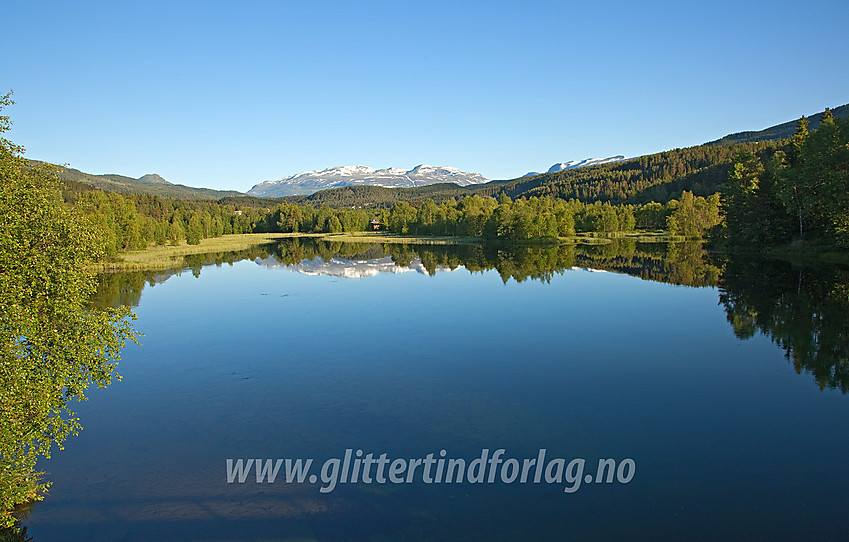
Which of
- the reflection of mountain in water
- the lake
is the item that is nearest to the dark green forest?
the lake

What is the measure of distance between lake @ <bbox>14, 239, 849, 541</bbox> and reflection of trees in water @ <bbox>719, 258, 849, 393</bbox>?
0.59ft

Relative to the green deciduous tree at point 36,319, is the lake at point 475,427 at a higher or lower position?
lower

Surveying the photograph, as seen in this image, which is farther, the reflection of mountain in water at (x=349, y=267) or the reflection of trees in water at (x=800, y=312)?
the reflection of mountain in water at (x=349, y=267)

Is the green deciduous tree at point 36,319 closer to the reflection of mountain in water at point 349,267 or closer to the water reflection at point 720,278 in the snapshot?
the water reflection at point 720,278

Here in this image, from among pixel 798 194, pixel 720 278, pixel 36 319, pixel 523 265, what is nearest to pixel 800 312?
pixel 720 278

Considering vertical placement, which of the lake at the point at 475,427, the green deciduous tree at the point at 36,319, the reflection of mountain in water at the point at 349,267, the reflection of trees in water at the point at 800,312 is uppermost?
the green deciduous tree at the point at 36,319

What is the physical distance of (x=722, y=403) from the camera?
15.0 meters

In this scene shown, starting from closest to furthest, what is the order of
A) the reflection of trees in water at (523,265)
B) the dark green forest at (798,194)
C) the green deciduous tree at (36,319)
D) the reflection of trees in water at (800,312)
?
the green deciduous tree at (36,319) < the reflection of trees in water at (800,312) < the dark green forest at (798,194) < the reflection of trees in water at (523,265)

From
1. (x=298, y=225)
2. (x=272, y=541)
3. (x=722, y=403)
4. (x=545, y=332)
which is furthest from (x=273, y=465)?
(x=298, y=225)

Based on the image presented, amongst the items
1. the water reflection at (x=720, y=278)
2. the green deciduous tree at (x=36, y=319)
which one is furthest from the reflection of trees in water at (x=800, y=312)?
the green deciduous tree at (x=36, y=319)

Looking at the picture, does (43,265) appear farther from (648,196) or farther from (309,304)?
(648,196)

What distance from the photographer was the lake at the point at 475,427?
9.67 m

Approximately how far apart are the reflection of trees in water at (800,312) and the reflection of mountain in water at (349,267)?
28.1 m

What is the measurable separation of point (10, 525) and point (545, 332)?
2019 cm
